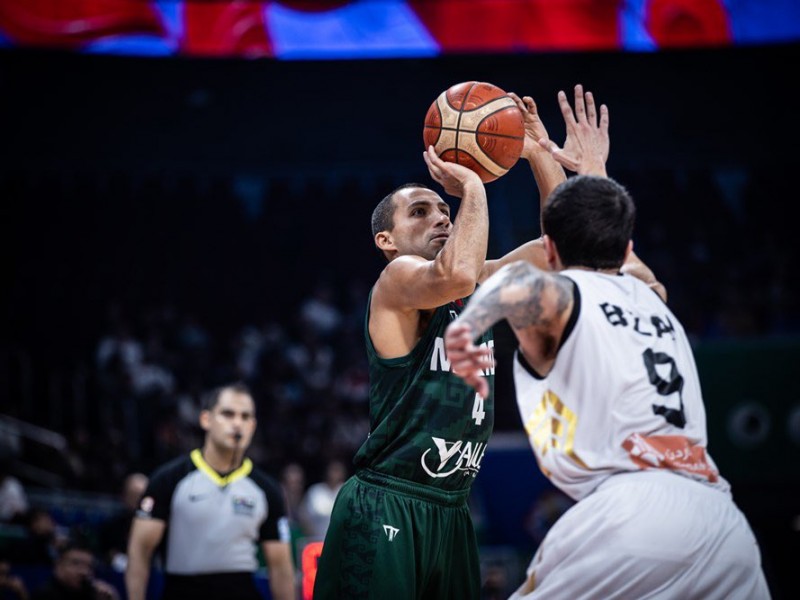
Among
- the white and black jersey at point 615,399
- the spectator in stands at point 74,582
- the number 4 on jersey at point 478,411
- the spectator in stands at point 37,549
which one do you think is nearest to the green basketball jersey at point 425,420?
the number 4 on jersey at point 478,411

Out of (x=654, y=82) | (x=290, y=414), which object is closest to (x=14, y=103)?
(x=290, y=414)

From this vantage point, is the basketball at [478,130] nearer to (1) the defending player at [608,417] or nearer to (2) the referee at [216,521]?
(1) the defending player at [608,417]

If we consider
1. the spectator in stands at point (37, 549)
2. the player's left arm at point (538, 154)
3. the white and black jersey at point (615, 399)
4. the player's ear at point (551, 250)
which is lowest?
the spectator in stands at point (37, 549)

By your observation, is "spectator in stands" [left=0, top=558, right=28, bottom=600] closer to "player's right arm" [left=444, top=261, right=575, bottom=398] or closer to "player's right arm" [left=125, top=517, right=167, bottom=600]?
"player's right arm" [left=125, top=517, right=167, bottom=600]

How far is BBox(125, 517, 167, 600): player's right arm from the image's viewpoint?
19.7ft

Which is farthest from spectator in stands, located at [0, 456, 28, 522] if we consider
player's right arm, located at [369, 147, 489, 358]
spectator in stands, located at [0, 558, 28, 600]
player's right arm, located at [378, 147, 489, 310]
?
player's right arm, located at [378, 147, 489, 310]

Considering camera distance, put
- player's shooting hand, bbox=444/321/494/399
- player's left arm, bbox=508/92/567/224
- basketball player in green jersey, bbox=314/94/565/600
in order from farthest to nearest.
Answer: player's left arm, bbox=508/92/567/224, basketball player in green jersey, bbox=314/94/565/600, player's shooting hand, bbox=444/321/494/399

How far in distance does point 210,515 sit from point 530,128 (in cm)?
343

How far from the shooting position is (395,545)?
4.05 metres

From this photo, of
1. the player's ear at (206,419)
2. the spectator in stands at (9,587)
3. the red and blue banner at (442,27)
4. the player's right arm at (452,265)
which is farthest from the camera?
the red and blue banner at (442,27)

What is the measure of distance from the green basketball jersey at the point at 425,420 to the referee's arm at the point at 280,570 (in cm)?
239

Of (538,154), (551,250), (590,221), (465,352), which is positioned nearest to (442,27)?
(538,154)

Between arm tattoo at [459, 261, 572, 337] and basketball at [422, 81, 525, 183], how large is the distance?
4.57 ft

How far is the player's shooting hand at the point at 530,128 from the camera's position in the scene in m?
4.54
